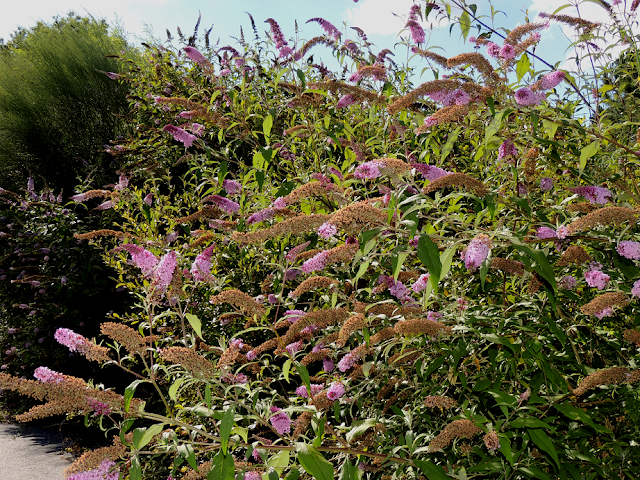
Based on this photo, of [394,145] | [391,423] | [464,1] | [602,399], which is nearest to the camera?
Result: [602,399]

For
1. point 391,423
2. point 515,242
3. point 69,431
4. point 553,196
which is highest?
point 553,196

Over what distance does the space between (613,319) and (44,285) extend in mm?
5383

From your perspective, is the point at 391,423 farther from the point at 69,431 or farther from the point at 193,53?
the point at 69,431

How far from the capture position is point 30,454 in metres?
4.41

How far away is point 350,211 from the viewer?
117 cm

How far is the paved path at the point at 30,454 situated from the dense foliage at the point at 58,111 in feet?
11.4

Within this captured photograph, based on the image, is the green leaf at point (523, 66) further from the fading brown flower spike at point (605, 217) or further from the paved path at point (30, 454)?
the paved path at point (30, 454)

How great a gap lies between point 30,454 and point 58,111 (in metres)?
5.29

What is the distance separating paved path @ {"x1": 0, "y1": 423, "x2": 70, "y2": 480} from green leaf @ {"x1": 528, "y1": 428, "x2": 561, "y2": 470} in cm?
368

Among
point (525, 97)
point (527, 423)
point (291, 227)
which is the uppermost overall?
point (525, 97)

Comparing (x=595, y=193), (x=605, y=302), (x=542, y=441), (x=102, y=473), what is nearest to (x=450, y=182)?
(x=605, y=302)

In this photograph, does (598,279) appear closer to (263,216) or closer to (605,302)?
(605,302)

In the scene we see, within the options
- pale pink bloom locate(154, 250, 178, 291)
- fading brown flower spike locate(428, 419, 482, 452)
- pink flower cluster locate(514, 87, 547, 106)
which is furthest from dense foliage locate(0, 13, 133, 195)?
fading brown flower spike locate(428, 419, 482, 452)

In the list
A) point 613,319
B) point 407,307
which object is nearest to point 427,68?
point 407,307
